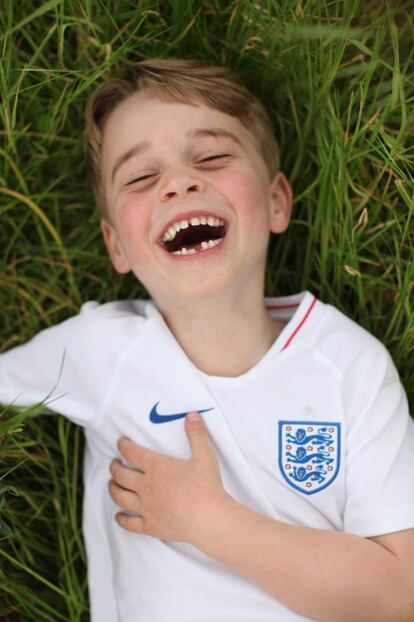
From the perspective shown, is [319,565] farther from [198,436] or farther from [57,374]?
[57,374]

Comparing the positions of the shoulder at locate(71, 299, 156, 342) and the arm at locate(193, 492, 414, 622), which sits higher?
the shoulder at locate(71, 299, 156, 342)

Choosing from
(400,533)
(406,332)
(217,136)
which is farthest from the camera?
(406,332)

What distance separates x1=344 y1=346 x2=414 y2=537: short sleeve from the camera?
1688 millimetres

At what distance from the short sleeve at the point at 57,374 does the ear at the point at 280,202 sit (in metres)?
0.57

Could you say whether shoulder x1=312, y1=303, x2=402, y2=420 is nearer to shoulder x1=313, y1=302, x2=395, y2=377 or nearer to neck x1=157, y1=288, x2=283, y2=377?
shoulder x1=313, y1=302, x2=395, y2=377

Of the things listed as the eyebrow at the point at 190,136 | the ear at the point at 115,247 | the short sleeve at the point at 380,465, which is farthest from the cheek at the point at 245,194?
the short sleeve at the point at 380,465

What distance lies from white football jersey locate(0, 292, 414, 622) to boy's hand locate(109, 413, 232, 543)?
5 centimetres

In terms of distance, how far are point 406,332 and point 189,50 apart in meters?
0.98

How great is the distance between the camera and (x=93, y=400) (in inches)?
73.8

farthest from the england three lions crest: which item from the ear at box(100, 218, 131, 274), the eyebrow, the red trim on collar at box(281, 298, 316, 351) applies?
the eyebrow

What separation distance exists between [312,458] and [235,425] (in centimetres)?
20

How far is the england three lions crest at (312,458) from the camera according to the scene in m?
1.77

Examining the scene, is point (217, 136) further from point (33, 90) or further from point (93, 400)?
point (93, 400)

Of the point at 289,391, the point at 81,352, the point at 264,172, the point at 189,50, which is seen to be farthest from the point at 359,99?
the point at 81,352
